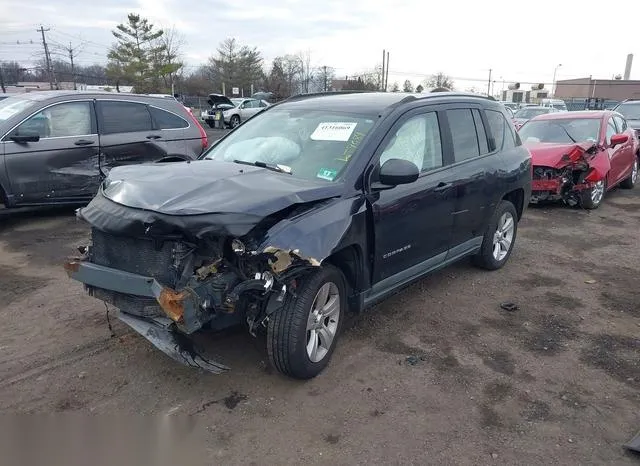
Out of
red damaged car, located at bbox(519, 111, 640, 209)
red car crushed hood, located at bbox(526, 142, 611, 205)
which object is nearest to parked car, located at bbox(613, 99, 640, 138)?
red damaged car, located at bbox(519, 111, 640, 209)

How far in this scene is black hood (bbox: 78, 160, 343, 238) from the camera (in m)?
2.98

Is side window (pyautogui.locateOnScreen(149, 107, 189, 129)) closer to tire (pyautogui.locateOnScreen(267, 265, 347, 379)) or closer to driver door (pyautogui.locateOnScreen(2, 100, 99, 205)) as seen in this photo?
driver door (pyautogui.locateOnScreen(2, 100, 99, 205))

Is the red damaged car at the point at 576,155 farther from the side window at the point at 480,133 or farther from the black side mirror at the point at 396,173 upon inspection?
the black side mirror at the point at 396,173

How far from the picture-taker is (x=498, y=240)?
5863 mm

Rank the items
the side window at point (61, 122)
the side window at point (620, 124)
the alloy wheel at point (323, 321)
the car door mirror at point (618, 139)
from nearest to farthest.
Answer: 1. the alloy wheel at point (323, 321)
2. the side window at point (61, 122)
3. the car door mirror at point (618, 139)
4. the side window at point (620, 124)

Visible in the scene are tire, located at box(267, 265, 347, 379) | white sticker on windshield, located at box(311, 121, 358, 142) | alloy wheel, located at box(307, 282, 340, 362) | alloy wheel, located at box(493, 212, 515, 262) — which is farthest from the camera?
alloy wheel, located at box(493, 212, 515, 262)

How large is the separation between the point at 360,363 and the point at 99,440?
182 cm

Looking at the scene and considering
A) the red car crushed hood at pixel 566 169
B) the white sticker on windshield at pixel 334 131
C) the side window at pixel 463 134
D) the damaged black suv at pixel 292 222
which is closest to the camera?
the damaged black suv at pixel 292 222

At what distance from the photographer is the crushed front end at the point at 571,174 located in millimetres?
8891

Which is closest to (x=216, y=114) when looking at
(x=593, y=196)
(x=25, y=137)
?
(x=25, y=137)

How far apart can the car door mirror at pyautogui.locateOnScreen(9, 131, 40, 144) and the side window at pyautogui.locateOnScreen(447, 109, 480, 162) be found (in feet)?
17.6

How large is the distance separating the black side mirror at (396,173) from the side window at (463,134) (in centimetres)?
124

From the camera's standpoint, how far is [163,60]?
49.4 m

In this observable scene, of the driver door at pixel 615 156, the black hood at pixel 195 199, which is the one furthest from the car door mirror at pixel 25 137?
the driver door at pixel 615 156
